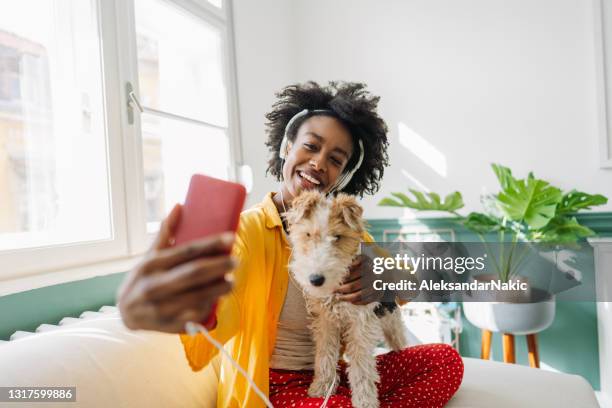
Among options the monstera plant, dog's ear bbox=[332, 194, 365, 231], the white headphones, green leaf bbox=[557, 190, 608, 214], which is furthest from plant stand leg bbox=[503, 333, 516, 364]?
dog's ear bbox=[332, 194, 365, 231]

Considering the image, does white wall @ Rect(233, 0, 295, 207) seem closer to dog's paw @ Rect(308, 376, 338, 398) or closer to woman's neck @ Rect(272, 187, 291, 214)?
woman's neck @ Rect(272, 187, 291, 214)

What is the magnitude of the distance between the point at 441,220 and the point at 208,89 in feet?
5.00

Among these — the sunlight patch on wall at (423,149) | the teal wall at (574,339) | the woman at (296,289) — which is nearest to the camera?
the woman at (296,289)

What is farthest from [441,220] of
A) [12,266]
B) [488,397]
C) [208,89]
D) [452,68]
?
[12,266]

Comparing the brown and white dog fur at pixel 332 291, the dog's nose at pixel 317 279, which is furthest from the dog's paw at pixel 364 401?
the dog's nose at pixel 317 279

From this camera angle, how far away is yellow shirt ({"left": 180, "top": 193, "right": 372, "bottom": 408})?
0.86m

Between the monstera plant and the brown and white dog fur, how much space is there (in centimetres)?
111

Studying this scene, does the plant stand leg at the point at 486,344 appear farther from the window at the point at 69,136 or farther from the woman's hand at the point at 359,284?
the window at the point at 69,136

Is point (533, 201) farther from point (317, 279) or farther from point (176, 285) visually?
point (176, 285)

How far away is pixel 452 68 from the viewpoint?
2334 mm

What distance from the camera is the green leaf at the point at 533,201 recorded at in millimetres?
1777

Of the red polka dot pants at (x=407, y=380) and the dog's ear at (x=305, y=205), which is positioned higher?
the dog's ear at (x=305, y=205)

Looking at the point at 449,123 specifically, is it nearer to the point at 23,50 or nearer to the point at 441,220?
the point at 441,220

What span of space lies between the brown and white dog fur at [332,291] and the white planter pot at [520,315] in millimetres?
1089
